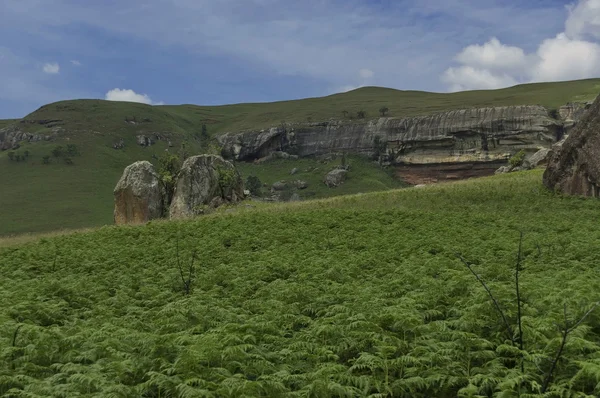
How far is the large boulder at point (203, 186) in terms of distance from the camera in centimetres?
4094

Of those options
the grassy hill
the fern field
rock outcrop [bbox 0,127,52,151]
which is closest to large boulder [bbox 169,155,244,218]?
the fern field

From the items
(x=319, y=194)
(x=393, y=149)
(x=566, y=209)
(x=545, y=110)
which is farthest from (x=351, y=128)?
(x=566, y=209)

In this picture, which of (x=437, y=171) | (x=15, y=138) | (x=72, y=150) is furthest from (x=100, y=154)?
(x=437, y=171)

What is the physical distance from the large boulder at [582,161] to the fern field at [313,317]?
34.5 ft

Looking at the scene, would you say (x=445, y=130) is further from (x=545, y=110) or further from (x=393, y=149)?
(x=545, y=110)

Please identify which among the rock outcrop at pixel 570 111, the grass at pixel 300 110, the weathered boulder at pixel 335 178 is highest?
the grass at pixel 300 110

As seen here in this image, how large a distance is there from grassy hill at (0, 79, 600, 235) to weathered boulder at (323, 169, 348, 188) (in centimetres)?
242

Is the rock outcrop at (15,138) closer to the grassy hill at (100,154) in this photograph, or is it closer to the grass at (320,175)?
the grassy hill at (100,154)

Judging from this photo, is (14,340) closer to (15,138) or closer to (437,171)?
(437,171)

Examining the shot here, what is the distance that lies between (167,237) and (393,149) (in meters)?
124

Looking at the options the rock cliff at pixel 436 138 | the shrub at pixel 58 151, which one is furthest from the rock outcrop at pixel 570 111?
the shrub at pixel 58 151

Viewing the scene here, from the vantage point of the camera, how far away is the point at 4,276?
53.1 ft

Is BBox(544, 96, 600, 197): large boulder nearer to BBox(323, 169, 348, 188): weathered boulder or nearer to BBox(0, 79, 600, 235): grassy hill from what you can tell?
BBox(0, 79, 600, 235): grassy hill

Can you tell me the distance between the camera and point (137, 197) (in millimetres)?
41156
